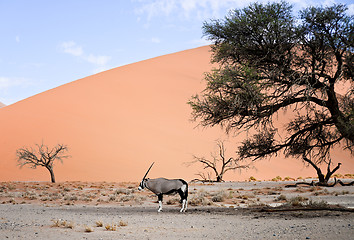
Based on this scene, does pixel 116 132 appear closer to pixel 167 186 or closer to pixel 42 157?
pixel 42 157

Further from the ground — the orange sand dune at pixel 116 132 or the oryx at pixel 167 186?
the orange sand dune at pixel 116 132

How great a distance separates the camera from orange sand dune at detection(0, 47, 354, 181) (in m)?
39.2

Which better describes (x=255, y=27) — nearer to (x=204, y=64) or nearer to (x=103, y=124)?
(x=103, y=124)

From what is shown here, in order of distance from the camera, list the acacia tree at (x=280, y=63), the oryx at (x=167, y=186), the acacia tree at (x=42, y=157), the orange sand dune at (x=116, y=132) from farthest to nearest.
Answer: the orange sand dune at (x=116, y=132) < the acacia tree at (x=42, y=157) < the oryx at (x=167, y=186) < the acacia tree at (x=280, y=63)

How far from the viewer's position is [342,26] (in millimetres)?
10438

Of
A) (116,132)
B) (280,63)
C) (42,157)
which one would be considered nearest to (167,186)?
(280,63)

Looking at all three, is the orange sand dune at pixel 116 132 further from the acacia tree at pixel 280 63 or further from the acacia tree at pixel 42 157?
the acacia tree at pixel 280 63

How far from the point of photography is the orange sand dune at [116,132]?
39.2m

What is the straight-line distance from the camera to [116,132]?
45.1 m

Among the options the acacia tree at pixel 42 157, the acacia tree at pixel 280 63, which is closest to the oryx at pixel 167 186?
the acacia tree at pixel 280 63

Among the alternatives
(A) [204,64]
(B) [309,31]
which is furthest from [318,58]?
(A) [204,64]

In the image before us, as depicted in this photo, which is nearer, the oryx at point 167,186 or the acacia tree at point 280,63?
the acacia tree at point 280,63

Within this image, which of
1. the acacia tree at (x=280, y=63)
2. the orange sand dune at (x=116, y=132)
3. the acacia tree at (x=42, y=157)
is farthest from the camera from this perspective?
the orange sand dune at (x=116, y=132)

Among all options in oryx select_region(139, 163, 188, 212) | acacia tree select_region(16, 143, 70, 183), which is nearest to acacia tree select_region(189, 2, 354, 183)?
oryx select_region(139, 163, 188, 212)
